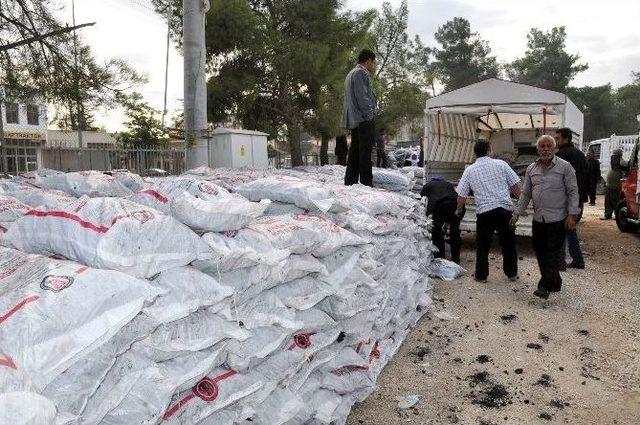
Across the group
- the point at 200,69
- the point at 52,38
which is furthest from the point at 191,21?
the point at 52,38

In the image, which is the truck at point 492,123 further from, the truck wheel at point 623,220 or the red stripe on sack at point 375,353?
the red stripe on sack at point 375,353

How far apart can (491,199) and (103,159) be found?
19.3 ft

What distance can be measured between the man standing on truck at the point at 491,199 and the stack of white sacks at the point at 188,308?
2634 millimetres

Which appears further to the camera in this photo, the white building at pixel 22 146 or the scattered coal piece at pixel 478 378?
the white building at pixel 22 146

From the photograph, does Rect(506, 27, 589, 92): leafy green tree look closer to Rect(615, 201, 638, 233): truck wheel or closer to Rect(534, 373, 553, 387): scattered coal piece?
Rect(615, 201, 638, 233): truck wheel

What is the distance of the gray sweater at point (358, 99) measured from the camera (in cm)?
533

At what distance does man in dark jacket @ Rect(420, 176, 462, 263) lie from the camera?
6.46 metres

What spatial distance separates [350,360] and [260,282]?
906 mm

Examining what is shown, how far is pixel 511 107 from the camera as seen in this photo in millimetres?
7492

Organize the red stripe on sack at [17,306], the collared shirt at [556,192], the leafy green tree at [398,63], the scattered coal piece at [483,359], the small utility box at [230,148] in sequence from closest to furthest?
the red stripe on sack at [17,306]
the scattered coal piece at [483,359]
the collared shirt at [556,192]
the small utility box at [230,148]
the leafy green tree at [398,63]

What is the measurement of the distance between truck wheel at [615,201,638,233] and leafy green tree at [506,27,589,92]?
37.0m

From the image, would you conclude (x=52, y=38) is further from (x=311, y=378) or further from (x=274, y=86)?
(x=274, y=86)

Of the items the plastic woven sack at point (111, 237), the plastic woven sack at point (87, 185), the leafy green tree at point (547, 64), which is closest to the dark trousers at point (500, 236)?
the plastic woven sack at point (87, 185)

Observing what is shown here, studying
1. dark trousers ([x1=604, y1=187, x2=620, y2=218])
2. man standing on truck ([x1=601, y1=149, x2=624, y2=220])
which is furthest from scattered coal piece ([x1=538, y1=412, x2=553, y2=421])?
dark trousers ([x1=604, y1=187, x2=620, y2=218])
